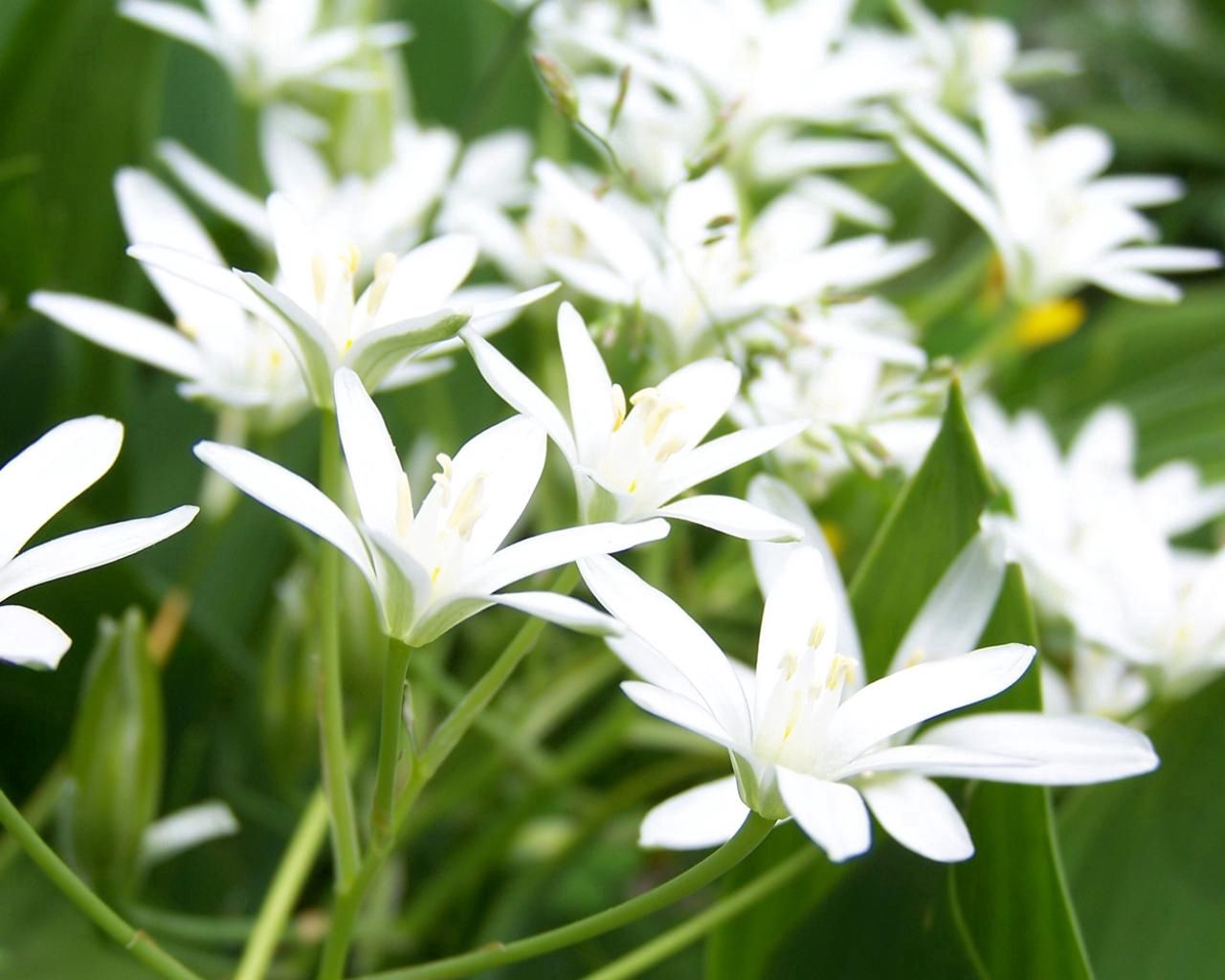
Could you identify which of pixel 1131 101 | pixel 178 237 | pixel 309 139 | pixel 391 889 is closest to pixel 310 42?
pixel 309 139

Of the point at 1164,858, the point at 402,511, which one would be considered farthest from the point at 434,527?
the point at 1164,858

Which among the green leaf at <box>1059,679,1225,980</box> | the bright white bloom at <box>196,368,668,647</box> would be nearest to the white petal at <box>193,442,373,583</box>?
the bright white bloom at <box>196,368,668,647</box>

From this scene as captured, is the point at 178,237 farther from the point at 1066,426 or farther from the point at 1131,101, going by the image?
the point at 1131,101

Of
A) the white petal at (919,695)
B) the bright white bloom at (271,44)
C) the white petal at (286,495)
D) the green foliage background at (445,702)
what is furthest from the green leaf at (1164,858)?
the bright white bloom at (271,44)

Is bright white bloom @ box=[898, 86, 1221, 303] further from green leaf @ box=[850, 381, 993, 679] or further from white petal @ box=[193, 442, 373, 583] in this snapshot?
white petal @ box=[193, 442, 373, 583]

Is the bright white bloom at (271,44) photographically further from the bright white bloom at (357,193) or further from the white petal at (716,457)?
the white petal at (716,457)
